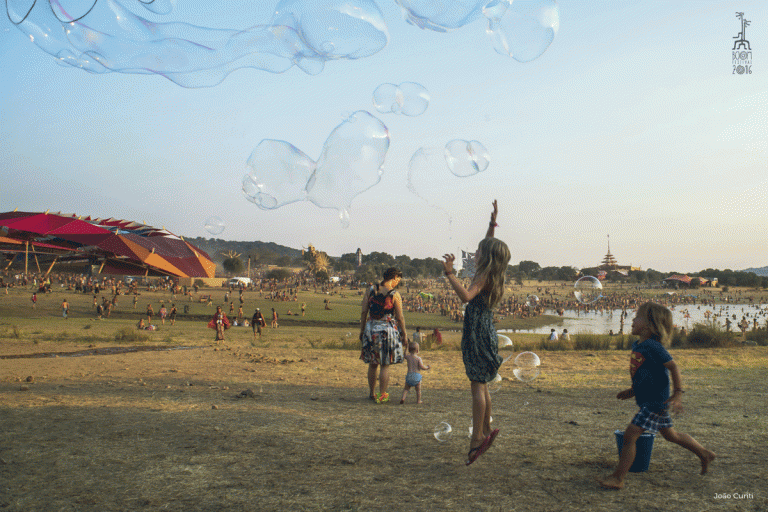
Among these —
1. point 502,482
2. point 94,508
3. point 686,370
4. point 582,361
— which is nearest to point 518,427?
point 502,482

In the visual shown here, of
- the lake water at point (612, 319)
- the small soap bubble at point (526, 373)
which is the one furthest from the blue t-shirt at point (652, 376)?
the lake water at point (612, 319)

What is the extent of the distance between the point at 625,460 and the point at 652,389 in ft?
1.79

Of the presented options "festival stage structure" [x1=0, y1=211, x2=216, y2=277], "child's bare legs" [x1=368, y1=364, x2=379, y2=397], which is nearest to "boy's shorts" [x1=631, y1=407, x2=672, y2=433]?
"child's bare legs" [x1=368, y1=364, x2=379, y2=397]

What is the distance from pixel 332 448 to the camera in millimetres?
4508

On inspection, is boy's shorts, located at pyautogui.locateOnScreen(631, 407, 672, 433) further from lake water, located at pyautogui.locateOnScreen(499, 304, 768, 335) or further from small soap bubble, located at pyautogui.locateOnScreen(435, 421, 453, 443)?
lake water, located at pyautogui.locateOnScreen(499, 304, 768, 335)

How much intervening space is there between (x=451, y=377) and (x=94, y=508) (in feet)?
25.5

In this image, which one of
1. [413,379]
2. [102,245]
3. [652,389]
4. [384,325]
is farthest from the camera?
[102,245]

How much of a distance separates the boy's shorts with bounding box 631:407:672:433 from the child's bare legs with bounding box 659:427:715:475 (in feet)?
0.26

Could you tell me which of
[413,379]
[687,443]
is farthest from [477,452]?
[413,379]

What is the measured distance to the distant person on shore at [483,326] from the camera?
165 inches

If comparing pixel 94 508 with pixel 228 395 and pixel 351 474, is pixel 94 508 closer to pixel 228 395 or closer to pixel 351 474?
pixel 351 474

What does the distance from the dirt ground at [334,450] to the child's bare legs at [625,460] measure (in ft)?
0.25

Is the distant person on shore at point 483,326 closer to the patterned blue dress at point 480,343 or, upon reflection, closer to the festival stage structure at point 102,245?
the patterned blue dress at point 480,343

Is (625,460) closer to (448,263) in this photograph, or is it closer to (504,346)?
(448,263)
